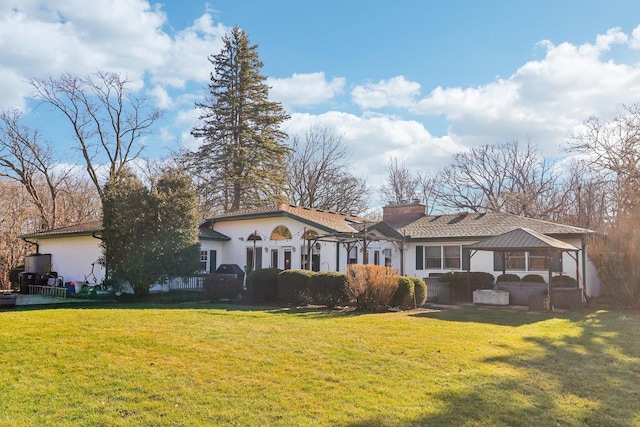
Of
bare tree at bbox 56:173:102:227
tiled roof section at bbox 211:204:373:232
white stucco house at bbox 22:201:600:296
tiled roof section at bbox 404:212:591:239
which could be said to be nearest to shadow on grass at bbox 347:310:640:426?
white stucco house at bbox 22:201:600:296

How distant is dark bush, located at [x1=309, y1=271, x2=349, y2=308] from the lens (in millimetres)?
14219

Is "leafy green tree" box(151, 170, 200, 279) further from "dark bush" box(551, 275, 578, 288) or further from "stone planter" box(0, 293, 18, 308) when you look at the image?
"dark bush" box(551, 275, 578, 288)

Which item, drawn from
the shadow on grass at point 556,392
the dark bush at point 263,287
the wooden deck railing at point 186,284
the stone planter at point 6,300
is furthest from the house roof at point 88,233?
the shadow on grass at point 556,392

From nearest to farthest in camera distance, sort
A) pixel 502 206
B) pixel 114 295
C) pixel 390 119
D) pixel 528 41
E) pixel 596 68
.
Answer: pixel 528 41
pixel 114 295
pixel 596 68
pixel 390 119
pixel 502 206

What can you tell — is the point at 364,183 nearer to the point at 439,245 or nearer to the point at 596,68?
the point at 439,245

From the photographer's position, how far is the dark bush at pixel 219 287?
674 inches

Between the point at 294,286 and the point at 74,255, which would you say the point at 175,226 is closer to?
the point at 294,286

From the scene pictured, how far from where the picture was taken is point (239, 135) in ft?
115

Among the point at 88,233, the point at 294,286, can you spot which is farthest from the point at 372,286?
the point at 88,233

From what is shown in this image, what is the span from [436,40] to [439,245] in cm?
973

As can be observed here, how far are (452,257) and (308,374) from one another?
16.1 m

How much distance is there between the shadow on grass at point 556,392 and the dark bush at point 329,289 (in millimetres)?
6107

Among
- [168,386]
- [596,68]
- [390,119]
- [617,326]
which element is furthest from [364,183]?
[168,386]

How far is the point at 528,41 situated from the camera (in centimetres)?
1461
